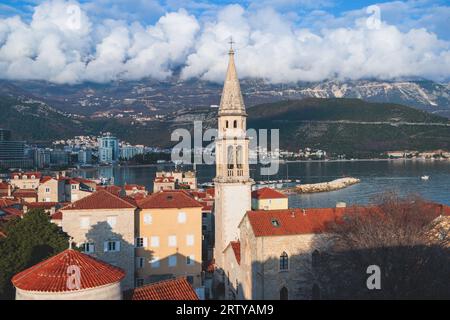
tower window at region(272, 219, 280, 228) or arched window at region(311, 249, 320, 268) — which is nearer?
arched window at region(311, 249, 320, 268)

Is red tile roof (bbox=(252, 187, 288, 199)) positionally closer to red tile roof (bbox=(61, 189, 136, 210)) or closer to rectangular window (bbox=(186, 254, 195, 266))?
rectangular window (bbox=(186, 254, 195, 266))

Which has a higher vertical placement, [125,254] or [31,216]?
[31,216]

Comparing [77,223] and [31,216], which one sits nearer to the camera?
[31,216]

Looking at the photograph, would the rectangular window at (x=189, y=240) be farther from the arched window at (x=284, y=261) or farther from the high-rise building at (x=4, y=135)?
the high-rise building at (x=4, y=135)

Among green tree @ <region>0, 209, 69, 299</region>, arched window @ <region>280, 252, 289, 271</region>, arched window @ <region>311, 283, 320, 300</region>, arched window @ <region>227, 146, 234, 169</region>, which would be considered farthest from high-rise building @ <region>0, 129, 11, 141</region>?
arched window @ <region>311, 283, 320, 300</region>

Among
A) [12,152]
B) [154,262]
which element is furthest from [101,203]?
[12,152]
